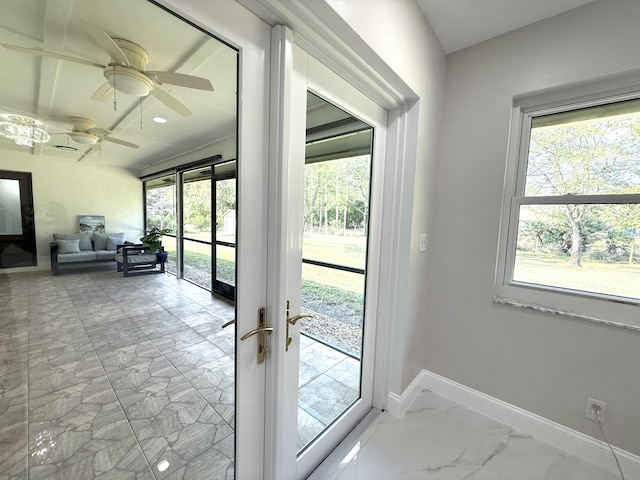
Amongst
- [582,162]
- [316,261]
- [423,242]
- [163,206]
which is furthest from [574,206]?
[163,206]

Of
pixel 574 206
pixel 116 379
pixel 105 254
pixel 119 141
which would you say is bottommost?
pixel 116 379

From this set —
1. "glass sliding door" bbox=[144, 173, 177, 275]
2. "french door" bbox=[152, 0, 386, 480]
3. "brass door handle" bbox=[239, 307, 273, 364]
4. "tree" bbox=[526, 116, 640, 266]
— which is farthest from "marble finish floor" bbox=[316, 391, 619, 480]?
"glass sliding door" bbox=[144, 173, 177, 275]

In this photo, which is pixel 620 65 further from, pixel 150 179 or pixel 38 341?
pixel 38 341

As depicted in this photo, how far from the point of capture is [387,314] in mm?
1811

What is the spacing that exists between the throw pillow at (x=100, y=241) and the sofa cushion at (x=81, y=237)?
1cm

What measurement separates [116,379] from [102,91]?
53.6 inches

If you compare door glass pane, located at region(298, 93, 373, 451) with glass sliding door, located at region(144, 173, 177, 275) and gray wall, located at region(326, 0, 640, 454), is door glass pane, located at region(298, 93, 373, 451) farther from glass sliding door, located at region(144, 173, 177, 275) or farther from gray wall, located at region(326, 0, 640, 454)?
glass sliding door, located at region(144, 173, 177, 275)

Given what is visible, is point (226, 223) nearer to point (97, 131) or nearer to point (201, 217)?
point (201, 217)

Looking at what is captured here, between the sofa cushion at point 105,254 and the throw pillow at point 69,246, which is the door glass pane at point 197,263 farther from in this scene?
the throw pillow at point 69,246

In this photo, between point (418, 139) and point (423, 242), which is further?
point (423, 242)

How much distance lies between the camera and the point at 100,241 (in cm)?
90

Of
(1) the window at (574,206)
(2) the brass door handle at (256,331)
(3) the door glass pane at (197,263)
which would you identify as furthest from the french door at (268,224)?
(1) the window at (574,206)

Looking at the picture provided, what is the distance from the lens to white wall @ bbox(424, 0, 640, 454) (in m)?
1.43

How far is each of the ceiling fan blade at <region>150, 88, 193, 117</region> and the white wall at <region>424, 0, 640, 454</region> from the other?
5.59 ft
